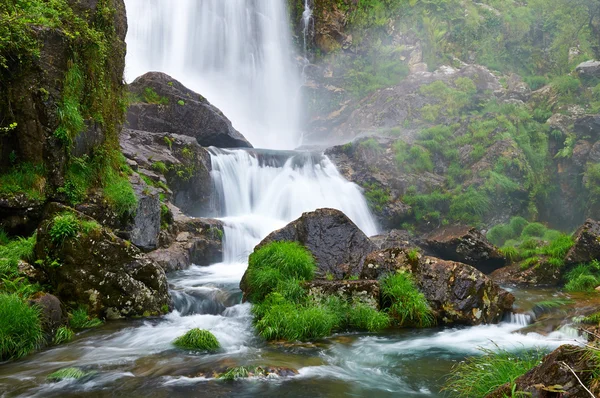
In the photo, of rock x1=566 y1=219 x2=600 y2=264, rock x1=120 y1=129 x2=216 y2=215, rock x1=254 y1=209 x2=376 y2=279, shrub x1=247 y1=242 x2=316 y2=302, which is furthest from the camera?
rock x1=120 y1=129 x2=216 y2=215

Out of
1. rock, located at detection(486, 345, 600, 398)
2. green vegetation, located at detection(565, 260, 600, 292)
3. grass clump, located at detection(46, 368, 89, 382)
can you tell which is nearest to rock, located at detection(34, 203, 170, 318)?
grass clump, located at detection(46, 368, 89, 382)

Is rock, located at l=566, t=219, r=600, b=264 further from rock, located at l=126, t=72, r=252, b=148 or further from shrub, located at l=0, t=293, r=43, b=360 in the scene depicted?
rock, located at l=126, t=72, r=252, b=148

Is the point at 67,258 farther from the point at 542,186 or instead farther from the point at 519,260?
the point at 542,186

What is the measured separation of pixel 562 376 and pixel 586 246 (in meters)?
11.7

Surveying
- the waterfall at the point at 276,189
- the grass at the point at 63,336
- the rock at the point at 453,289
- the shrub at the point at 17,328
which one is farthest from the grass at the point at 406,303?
the waterfall at the point at 276,189

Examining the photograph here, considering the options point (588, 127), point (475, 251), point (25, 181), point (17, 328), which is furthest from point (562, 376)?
point (588, 127)

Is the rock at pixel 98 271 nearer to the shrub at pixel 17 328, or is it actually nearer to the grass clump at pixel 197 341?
the shrub at pixel 17 328

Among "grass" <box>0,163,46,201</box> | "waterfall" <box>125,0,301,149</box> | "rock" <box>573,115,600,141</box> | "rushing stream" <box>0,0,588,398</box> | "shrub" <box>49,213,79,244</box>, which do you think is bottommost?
"rushing stream" <box>0,0,588,398</box>

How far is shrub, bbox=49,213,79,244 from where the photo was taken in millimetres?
7656

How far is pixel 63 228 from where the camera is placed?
7711 mm

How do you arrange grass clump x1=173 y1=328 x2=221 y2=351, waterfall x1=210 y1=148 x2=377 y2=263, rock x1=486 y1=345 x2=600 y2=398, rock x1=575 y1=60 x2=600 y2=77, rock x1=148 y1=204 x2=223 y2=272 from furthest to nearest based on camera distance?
rock x1=575 y1=60 x2=600 y2=77
waterfall x1=210 y1=148 x2=377 y2=263
rock x1=148 y1=204 x2=223 y2=272
grass clump x1=173 y1=328 x2=221 y2=351
rock x1=486 y1=345 x2=600 y2=398

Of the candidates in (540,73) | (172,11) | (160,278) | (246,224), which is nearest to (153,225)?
(160,278)

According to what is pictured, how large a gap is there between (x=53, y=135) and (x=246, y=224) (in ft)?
26.0

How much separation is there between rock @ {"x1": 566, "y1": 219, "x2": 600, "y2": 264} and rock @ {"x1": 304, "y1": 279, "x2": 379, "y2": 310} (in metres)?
7.58
